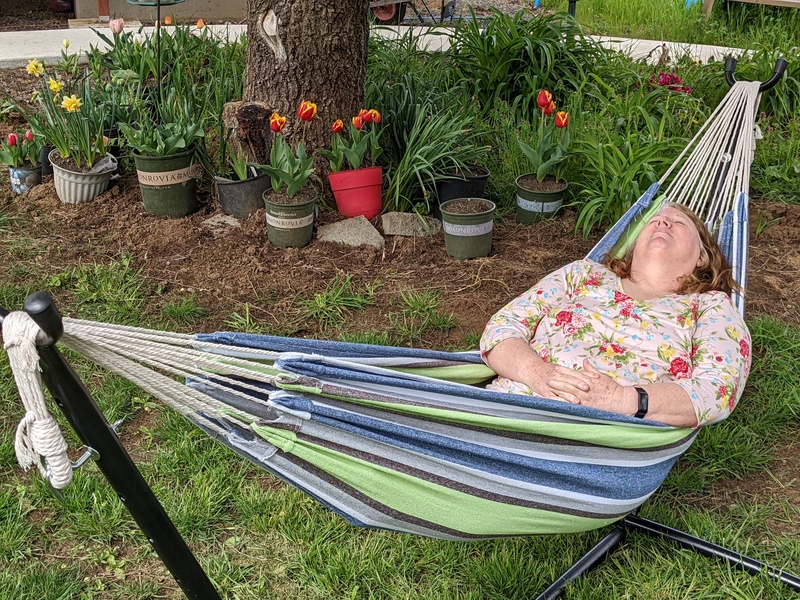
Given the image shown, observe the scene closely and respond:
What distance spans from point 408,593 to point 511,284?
152 centimetres

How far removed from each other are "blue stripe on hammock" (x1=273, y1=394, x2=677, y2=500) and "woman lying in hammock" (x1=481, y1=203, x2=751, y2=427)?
0.51 ft

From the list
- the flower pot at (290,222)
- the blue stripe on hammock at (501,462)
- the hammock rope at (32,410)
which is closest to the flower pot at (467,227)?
the flower pot at (290,222)

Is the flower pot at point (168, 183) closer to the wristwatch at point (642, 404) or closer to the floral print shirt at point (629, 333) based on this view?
the floral print shirt at point (629, 333)

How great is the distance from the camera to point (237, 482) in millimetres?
2234

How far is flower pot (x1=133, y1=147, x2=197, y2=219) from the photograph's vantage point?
137 inches

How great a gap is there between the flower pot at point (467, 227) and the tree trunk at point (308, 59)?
711 mm

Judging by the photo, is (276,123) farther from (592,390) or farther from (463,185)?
(592,390)

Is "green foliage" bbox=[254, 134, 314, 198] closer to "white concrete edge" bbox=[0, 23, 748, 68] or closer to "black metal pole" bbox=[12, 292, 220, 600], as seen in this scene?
"white concrete edge" bbox=[0, 23, 748, 68]

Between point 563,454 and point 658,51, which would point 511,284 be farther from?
point 658,51

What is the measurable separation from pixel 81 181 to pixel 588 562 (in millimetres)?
2777

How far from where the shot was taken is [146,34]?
4832 millimetres

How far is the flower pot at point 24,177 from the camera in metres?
3.82

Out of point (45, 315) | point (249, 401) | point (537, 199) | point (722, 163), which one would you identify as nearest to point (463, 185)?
point (537, 199)

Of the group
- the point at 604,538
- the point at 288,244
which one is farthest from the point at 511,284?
the point at 604,538
